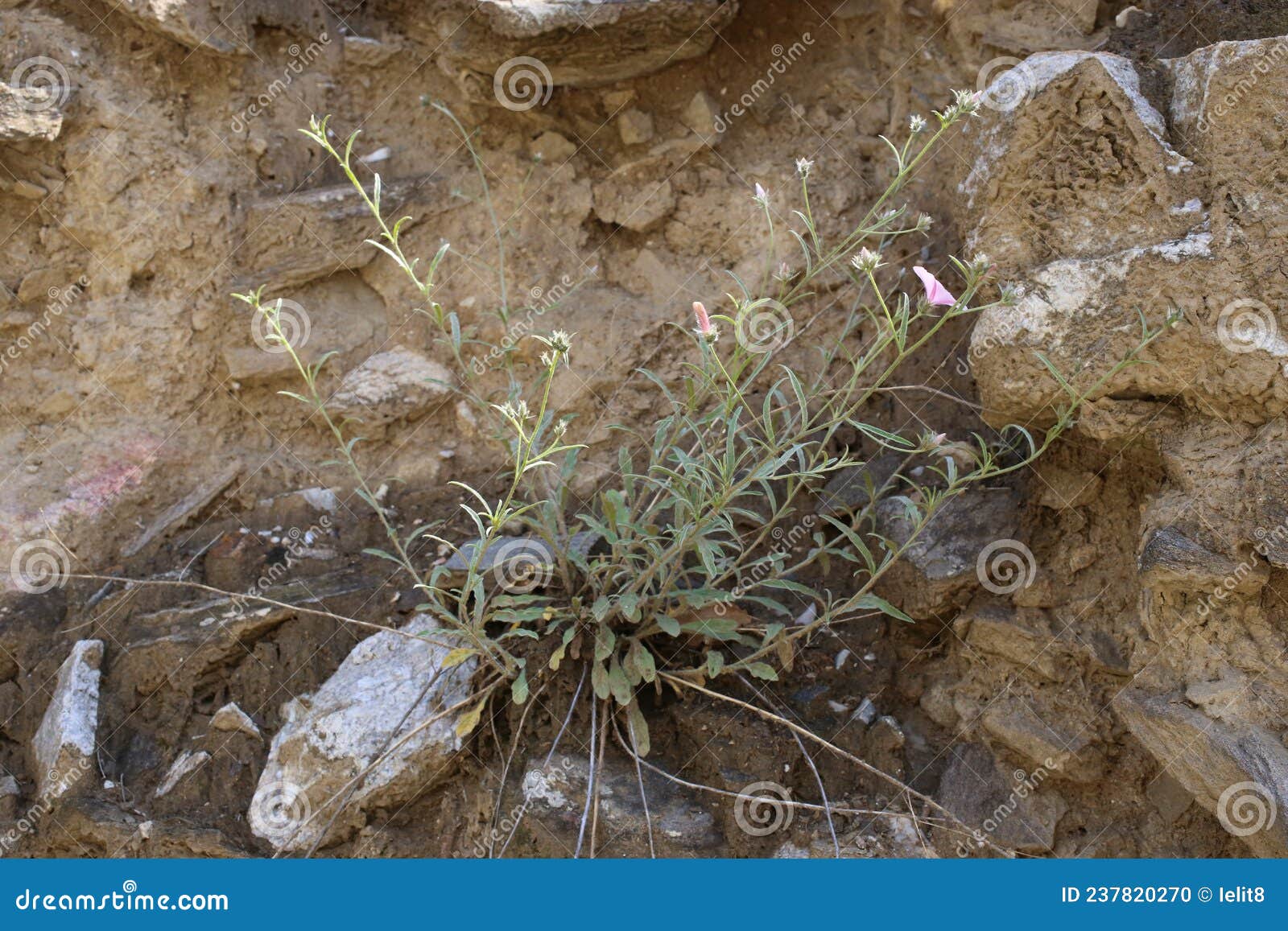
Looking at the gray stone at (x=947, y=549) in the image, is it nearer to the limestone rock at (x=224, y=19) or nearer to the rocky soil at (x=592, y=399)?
the rocky soil at (x=592, y=399)

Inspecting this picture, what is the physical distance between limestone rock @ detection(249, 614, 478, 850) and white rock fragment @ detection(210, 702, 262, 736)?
0.09 m

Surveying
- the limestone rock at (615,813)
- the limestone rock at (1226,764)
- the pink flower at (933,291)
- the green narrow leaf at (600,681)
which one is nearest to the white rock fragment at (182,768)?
the limestone rock at (615,813)

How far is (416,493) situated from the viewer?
354 cm

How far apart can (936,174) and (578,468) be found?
4.87 feet

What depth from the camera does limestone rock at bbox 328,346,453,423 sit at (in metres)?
3.59

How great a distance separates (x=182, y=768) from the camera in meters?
2.96

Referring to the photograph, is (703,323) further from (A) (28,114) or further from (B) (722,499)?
(A) (28,114)

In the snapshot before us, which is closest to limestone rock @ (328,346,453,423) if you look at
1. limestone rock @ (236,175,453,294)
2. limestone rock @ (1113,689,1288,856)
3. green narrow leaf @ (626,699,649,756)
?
limestone rock @ (236,175,453,294)

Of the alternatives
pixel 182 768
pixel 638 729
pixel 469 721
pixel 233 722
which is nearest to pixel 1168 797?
pixel 638 729

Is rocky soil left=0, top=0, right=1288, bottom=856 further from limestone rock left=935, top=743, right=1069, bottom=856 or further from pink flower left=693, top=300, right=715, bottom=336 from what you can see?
pink flower left=693, top=300, right=715, bottom=336

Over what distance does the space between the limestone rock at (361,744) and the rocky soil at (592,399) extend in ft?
0.04

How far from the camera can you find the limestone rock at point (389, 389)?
11.8ft

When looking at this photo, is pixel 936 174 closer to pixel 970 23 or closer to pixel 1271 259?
pixel 970 23

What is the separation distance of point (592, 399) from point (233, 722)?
1462 mm
